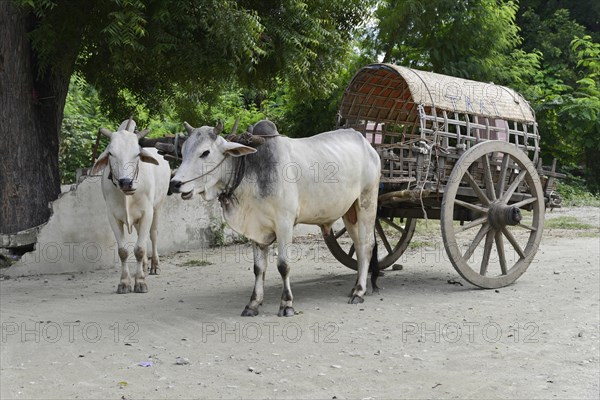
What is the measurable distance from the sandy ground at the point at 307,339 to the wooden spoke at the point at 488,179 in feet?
3.28

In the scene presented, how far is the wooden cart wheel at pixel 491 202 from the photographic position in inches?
279

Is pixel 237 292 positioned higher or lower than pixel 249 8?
lower

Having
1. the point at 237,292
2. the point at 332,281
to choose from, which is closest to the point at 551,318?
the point at 332,281

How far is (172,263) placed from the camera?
32.2 feet

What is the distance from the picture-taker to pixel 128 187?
6.90m

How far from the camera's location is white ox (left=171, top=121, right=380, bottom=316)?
6090 mm

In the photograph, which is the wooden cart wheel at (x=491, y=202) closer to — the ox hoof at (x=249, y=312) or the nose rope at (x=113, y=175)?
the ox hoof at (x=249, y=312)

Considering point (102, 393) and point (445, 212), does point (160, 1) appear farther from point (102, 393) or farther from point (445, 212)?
point (102, 393)

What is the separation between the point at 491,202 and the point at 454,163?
1.84ft

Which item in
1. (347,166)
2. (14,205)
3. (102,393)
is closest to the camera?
(102,393)

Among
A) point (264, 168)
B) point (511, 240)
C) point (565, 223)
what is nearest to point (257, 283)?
point (264, 168)

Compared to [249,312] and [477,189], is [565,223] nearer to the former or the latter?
[477,189]

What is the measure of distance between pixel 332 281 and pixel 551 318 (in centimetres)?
257

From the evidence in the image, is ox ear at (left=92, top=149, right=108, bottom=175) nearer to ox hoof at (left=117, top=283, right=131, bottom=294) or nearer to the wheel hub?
ox hoof at (left=117, top=283, right=131, bottom=294)
